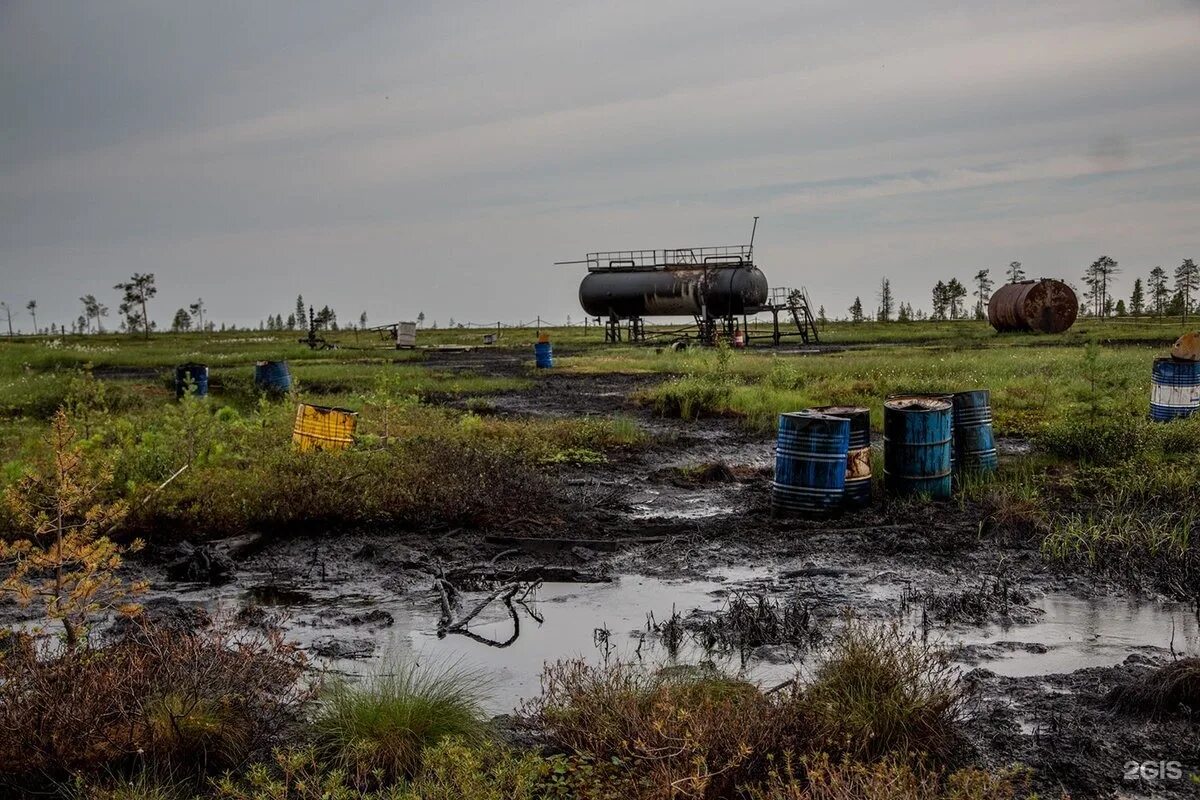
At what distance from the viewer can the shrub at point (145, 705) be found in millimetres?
4145

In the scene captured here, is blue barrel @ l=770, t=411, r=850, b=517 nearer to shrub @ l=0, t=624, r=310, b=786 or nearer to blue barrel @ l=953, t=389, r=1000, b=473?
blue barrel @ l=953, t=389, r=1000, b=473

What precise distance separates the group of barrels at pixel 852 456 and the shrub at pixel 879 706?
4.51 m

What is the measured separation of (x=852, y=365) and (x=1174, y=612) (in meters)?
16.9

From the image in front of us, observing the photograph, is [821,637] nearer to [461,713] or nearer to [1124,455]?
[461,713]

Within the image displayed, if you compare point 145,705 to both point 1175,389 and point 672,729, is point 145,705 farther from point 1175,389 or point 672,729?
point 1175,389

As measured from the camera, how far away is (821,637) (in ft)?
19.6

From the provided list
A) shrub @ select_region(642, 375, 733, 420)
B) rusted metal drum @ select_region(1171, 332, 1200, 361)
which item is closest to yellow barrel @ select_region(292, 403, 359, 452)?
shrub @ select_region(642, 375, 733, 420)

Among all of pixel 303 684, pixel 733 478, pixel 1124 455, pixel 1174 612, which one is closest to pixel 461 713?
pixel 303 684

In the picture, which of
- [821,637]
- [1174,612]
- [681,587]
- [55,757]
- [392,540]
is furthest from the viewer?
[392,540]

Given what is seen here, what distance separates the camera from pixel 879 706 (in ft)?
14.5

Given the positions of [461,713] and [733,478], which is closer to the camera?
[461,713]

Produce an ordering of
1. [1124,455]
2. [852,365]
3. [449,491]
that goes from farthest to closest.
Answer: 1. [852,365]
2. [1124,455]
3. [449,491]

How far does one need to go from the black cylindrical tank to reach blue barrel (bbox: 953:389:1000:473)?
3230 cm

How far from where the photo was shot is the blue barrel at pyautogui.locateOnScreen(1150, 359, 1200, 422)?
13.1 m
